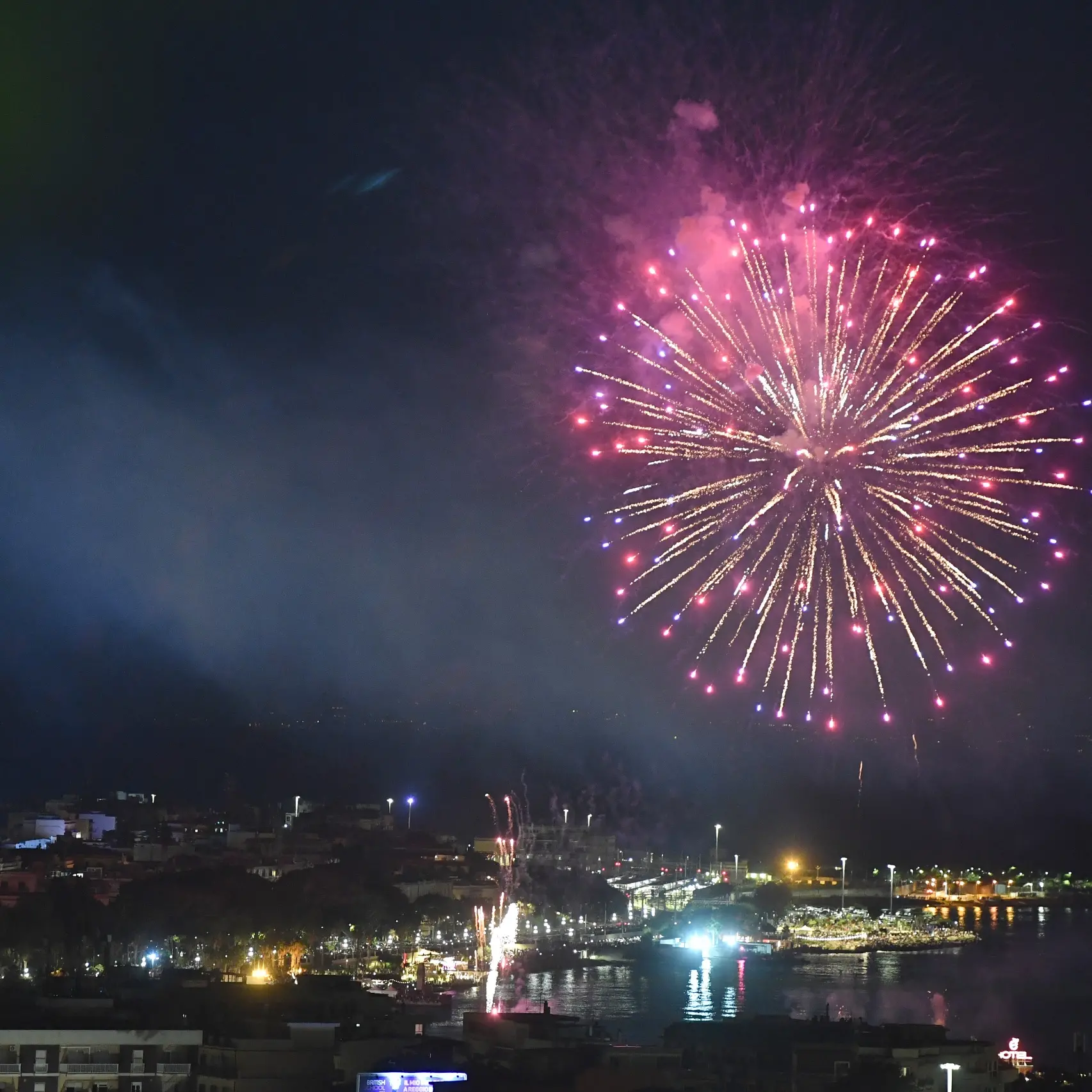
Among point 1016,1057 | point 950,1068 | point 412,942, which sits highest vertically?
point 412,942

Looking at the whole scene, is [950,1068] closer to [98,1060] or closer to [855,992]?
[98,1060]

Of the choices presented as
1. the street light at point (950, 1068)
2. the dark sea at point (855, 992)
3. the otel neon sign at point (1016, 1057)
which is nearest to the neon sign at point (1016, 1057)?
the otel neon sign at point (1016, 1057)

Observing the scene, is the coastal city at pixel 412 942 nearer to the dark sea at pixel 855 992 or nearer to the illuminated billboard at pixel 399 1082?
the illuminated billboard at pixel 399 1082

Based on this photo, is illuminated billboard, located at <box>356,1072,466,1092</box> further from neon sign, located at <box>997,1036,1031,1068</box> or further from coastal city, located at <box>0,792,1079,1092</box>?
neon sign, located at <box>997,1036,1031,1068</box>

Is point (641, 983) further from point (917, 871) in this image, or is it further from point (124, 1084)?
point (917, 871)

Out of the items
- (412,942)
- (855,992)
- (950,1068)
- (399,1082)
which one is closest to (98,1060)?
(399,1082)

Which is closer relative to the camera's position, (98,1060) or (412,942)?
(98,1060)
